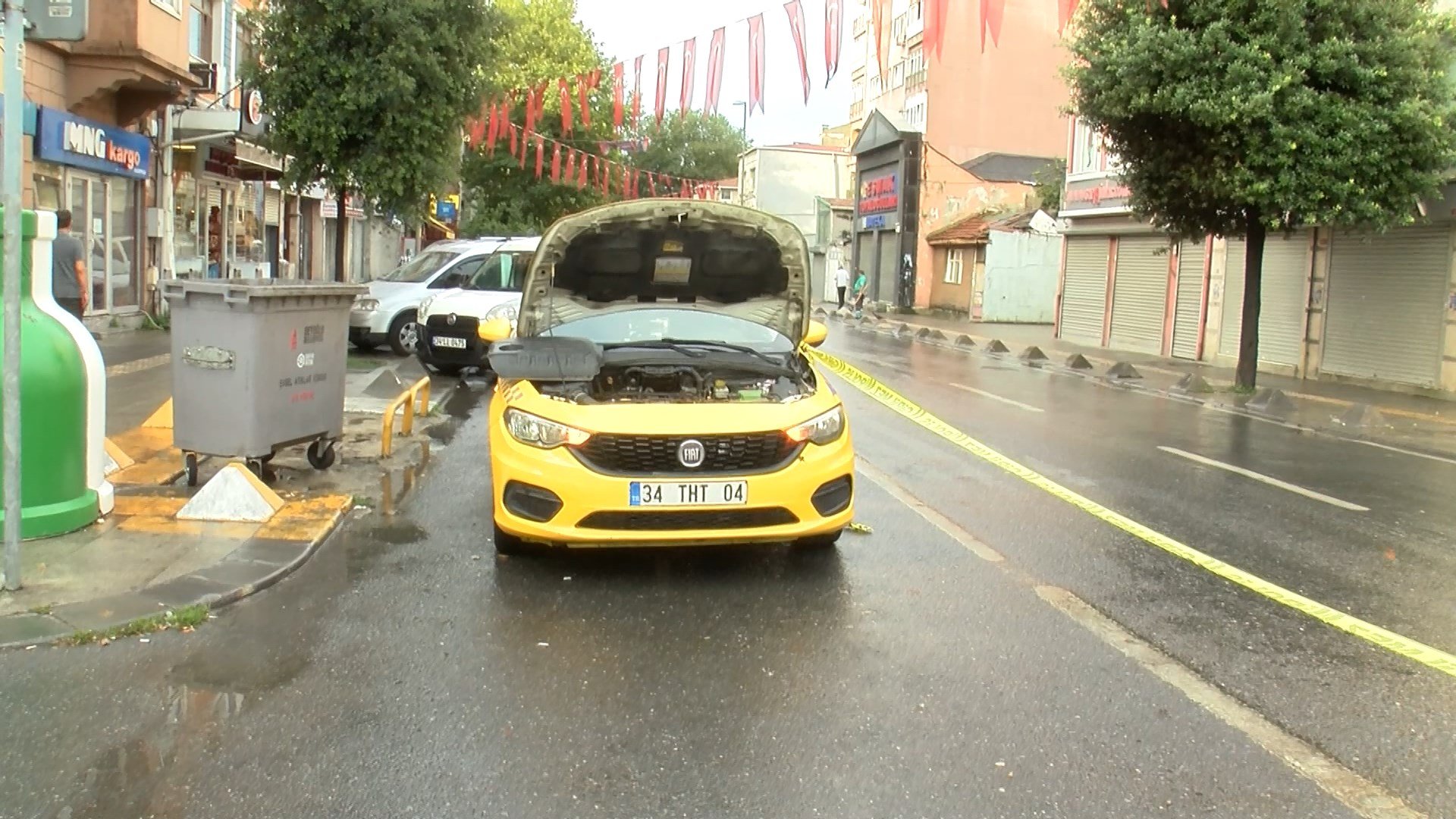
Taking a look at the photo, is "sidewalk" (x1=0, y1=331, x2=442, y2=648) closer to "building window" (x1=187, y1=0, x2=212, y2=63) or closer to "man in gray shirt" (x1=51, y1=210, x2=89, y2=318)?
"man in gray shirt" (x1=51, y1=210, x2=89, y2=318)

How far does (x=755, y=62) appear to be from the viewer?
17312 millimetres

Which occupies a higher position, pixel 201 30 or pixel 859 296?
pixel 201 30

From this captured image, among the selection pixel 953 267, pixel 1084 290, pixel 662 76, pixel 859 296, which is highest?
pixel 662 76

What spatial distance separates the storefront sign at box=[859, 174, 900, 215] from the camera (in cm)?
4641

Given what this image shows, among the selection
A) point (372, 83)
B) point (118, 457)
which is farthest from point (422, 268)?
point (118, 457)

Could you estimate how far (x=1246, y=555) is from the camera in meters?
7.10

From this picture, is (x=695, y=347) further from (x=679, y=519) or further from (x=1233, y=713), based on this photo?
(x=1233, y=713)

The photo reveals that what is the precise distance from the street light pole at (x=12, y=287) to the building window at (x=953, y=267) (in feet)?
126

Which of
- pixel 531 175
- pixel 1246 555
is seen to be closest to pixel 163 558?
pixel 1246 555

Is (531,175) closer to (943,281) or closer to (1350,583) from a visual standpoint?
(943,281)

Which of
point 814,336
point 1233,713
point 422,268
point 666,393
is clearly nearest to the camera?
point 1233,713

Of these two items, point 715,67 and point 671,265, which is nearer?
point 671,265

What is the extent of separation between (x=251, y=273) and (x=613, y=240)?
1923cm

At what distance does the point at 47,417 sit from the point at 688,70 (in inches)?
585
